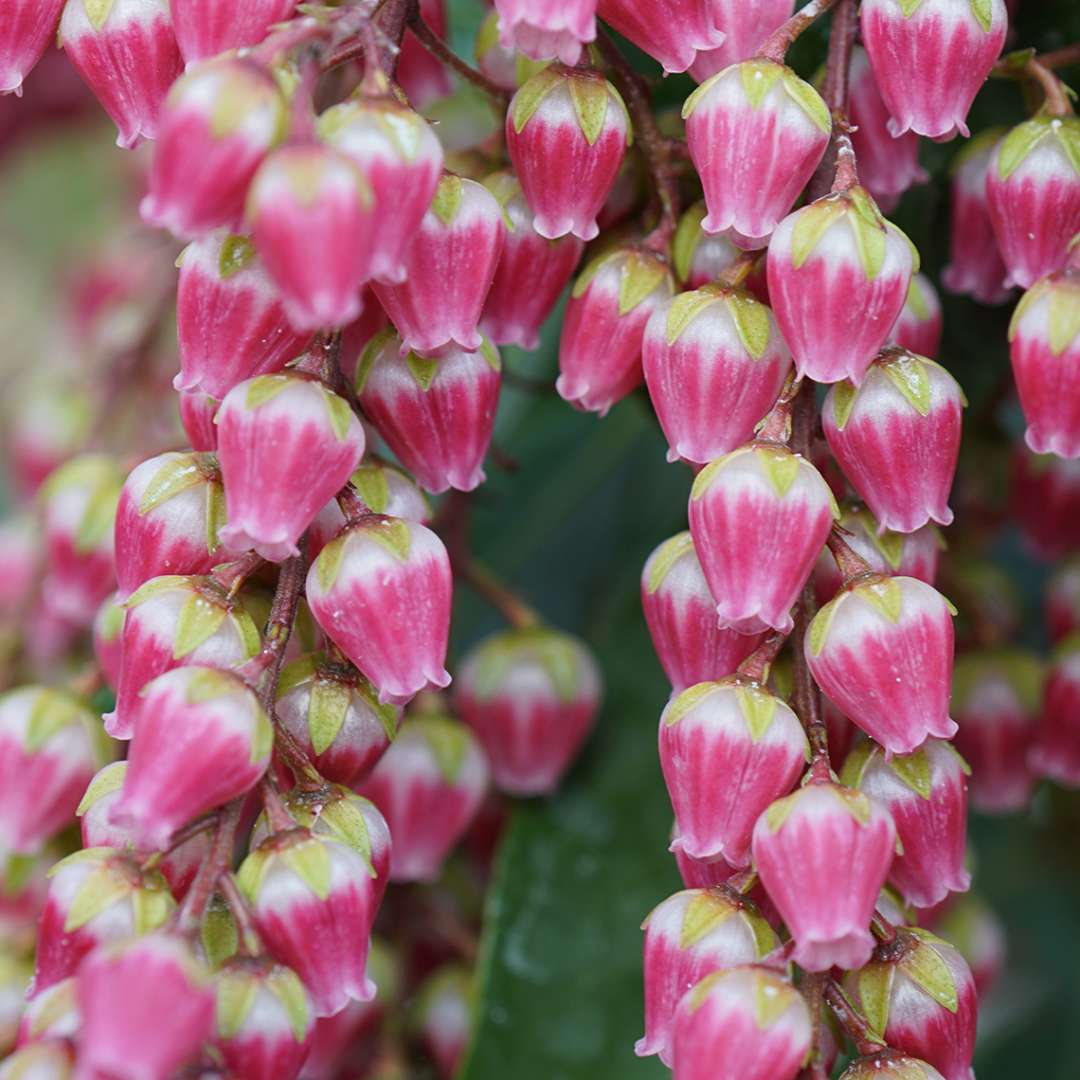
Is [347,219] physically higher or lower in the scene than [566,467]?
higher

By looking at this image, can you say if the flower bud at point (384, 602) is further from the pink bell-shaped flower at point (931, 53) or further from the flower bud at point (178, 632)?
the pink bell-shaped flower at point (931, 53)

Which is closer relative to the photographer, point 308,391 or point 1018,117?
point 308,391

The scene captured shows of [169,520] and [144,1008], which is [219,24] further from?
[144,1008]

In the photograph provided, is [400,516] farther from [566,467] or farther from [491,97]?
[566,467]

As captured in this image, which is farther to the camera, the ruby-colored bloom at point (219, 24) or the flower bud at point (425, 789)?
the flower bud at point (425, 789)

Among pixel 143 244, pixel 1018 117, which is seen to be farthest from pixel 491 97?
pixel 143 244

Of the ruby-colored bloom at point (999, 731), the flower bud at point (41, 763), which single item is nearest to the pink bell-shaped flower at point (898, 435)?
the ruby-colored bloom at point (999, 731)

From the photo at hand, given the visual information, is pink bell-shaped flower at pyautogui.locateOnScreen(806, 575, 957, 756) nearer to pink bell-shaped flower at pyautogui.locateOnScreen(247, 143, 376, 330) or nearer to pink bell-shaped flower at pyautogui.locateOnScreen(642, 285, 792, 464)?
pink bell-shaped flower at pyautogui.locateOnScreen(642, 285, 792, 464)
